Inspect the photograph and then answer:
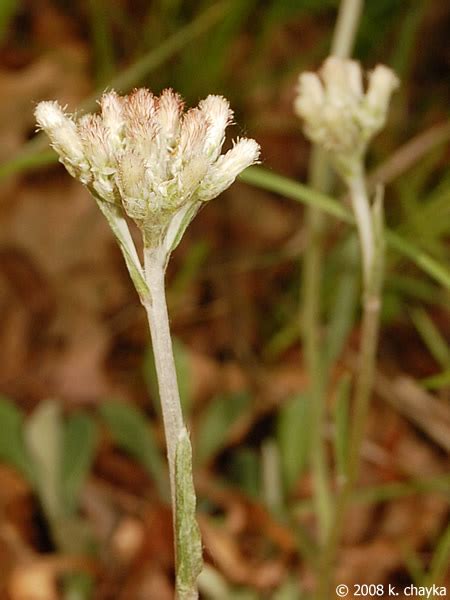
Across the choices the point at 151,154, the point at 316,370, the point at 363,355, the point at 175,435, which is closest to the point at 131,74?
the point at 316,370

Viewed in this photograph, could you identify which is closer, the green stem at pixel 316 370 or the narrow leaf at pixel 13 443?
the green stem at pixel 316 370

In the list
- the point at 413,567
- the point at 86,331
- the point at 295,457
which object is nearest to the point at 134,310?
the point at 86,331

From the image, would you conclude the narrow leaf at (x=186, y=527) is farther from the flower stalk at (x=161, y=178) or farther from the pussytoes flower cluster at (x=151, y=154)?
the pussytoes flower cluster at (x=151, y=154)

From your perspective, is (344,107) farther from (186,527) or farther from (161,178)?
(186,527)

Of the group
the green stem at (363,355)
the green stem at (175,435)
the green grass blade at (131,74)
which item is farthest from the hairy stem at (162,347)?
the green grass blade at (131,74)

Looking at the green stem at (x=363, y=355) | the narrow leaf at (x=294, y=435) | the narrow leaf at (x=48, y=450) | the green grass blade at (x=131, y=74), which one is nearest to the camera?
the green stem at (x=363, y=355)

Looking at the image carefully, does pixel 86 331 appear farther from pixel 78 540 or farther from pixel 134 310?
pixel 78 540
